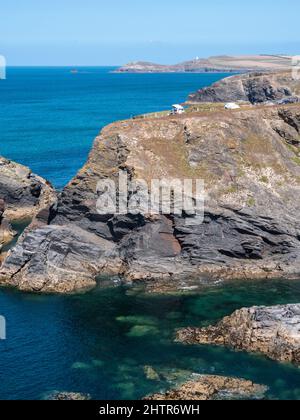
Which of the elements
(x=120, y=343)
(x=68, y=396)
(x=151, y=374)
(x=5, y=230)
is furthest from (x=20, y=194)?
(x=68, y=396)

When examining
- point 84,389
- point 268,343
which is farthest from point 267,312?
point 84,389

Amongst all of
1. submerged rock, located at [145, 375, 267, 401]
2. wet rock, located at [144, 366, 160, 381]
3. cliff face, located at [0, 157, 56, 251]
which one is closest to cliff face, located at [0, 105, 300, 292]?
wet rock, located at [144, 366, 160, 381]

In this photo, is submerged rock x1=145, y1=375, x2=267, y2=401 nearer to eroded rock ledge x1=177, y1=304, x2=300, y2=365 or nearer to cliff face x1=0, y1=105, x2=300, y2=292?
eroded rock ledge x1=177, y1=304, x2=300, y2=365

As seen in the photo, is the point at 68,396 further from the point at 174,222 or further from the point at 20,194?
the point at 20,194

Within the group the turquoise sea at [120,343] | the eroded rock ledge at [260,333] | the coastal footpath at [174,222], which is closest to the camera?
the turquoise sea at [120,343]

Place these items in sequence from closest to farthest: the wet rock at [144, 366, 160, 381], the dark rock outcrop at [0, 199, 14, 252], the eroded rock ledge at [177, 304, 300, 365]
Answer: the wet rock at [144, 366, 160, 381] < the eroded rock ledge at [177, 304, 300, 365] < the dark rock outcrop at [0, 199, 14, 252]

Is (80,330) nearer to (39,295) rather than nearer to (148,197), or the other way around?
(39,295)

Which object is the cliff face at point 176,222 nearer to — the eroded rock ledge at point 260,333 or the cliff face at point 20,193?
the eroded rock ledge at point 260,333

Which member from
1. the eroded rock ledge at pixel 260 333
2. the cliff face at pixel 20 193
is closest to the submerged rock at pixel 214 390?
the eroded rock ledge at pixel 260 333
